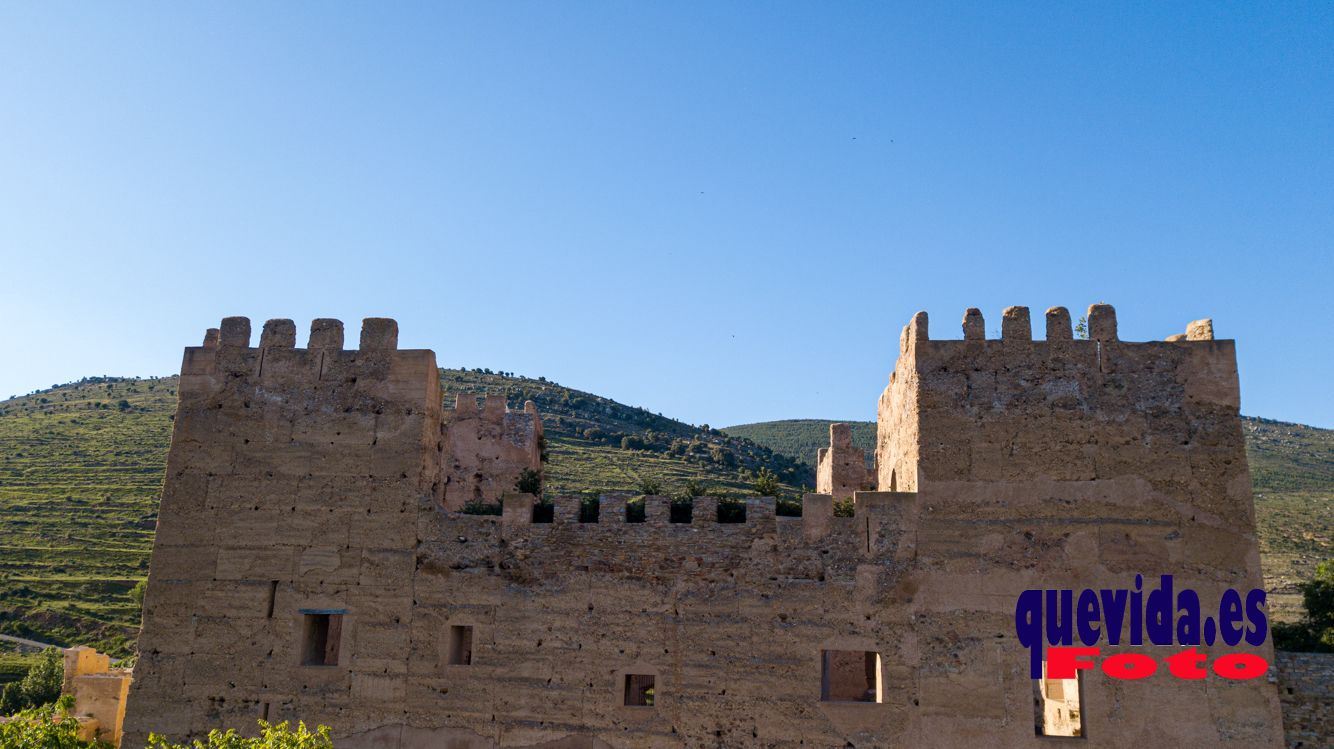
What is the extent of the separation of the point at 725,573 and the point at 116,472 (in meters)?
47.6

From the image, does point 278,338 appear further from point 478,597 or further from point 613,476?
point 613,476

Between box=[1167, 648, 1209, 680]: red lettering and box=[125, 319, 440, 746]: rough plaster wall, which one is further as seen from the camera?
box=[125, 319, 440, 746]: rough plaster wall

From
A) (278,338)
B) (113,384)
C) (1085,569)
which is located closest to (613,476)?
(278,338)

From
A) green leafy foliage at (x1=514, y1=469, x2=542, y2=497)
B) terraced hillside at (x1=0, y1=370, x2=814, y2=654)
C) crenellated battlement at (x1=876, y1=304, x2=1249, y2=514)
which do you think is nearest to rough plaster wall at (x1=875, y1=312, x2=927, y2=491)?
crenellated battlement at (x1=876, y1=304, x2=1249, y2=514)

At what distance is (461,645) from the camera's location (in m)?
15.3

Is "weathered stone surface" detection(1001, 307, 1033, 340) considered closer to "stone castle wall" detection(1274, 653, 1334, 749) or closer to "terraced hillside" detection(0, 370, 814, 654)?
"stone castle wall" detection(1274, 653, 1334, 749)

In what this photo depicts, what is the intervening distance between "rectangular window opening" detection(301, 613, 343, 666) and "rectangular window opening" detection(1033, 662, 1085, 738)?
1117 cm

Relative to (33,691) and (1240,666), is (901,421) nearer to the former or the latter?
(1240,666)

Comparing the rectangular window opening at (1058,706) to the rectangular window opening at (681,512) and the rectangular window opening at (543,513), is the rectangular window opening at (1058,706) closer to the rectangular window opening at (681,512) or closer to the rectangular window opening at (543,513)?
the rectangular window opening at (681,512)

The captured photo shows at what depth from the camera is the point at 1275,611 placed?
2791cm

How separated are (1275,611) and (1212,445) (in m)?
17.6

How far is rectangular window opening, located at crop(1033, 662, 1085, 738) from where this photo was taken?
45.8 feet

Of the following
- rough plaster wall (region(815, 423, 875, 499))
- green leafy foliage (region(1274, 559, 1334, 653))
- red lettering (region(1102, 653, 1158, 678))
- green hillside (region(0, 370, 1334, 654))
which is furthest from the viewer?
green hillside (region(0, 370, 1334, 654))

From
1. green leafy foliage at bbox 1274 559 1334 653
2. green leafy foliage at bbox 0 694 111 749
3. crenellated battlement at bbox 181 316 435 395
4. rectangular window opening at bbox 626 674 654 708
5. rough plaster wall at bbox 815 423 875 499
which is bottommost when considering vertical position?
green leafy foliage at bbox 0 694 111 749
